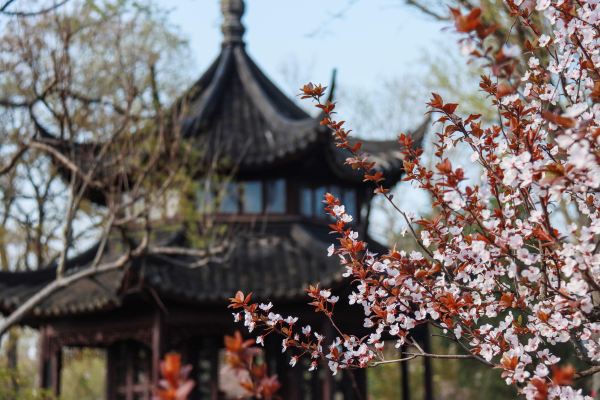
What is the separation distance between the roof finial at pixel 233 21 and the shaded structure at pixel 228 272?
1.07m

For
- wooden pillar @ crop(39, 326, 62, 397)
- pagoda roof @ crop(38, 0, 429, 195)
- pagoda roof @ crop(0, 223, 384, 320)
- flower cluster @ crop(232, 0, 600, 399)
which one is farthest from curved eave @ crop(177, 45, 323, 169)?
flower cluster @ crop(232, 0, 600, 399)

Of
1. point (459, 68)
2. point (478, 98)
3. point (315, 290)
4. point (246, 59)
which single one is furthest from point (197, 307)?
point (459, 68)

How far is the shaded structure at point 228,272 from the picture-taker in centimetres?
1005

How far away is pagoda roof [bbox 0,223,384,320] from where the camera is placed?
9.52 metres

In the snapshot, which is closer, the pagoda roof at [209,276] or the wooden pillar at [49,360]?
the pagoda roof at [209,276]

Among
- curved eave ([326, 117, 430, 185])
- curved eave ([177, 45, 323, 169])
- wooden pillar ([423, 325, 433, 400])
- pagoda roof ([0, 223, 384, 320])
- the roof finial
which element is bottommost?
wooden pillar ([423, 325, 433, 400])

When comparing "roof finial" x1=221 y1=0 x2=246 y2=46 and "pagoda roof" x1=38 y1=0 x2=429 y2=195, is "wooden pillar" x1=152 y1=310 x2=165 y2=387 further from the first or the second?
"roof finial" x1=221 y1=0 x2=246 y2=46

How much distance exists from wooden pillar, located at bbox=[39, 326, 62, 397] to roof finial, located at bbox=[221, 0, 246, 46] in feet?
18.3

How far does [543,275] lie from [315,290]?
101 cm

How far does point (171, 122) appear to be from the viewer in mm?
10727

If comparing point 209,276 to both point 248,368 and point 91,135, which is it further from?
point 248,368

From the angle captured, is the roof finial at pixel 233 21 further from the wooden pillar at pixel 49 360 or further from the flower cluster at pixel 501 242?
the flower cluster at pixel 501 242

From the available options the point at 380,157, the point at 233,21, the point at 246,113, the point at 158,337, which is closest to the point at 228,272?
the point at 158,337

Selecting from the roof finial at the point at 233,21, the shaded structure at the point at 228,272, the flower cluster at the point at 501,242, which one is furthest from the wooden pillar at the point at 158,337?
the flower cluster at the point at 501,242
